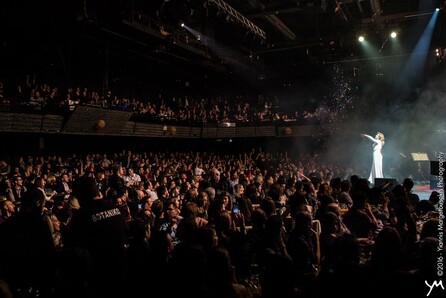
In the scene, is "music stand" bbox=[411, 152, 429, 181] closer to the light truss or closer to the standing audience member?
the light truss

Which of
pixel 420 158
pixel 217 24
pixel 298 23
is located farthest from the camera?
pixel 298 23

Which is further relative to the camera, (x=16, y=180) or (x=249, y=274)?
(x=16, y=180)

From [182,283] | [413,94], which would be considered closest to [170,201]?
[182,283]

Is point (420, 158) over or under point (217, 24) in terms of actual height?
under

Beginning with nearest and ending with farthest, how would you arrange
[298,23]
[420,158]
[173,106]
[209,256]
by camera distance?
[209,256] < [420,158] < [298,23] < [173,106]

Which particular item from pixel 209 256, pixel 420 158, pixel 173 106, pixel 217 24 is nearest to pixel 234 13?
pixel 217 24

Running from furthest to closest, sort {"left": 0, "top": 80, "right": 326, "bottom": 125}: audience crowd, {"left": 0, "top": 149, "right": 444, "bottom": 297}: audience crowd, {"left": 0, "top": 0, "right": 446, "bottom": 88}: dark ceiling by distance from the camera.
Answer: {"left": 0, "top": 80, "right": 326, "bottom": 125}: audience crowd
{"left": 0, "top": 0, "right": 446, "bottom": 88}: dark ceiling
{"left": 0, "top": 149, "right": 444, "bottom": 297}: audience crowd

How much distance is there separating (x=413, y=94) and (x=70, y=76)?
59.9ft

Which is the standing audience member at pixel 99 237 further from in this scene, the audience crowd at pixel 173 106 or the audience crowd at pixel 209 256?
the audience crowd at pixel 173 106

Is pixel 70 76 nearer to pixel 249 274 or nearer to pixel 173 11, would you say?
pixel 173 11

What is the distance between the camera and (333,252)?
8.94ft

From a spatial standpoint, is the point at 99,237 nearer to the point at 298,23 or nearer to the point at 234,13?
the point at 234,13

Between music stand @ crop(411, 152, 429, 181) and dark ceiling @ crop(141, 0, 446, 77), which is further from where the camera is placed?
music stand @ crop(411, 152, 429, 181)

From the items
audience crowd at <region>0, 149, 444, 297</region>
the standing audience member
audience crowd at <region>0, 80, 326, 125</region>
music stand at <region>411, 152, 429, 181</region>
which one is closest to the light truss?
audience crowd at <region>0, 80, 326, 125</region>
